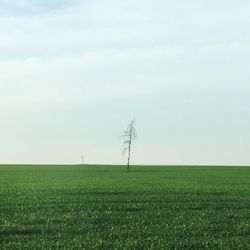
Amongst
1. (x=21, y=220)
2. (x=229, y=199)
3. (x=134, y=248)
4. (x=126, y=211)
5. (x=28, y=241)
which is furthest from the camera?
(x=229, y=199)

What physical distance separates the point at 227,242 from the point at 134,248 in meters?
3.60

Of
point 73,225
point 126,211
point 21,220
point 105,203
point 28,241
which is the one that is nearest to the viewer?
point 28,241

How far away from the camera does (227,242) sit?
2067 centimetres

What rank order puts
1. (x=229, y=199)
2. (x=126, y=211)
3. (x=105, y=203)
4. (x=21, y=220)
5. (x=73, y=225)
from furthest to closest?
(x=229, y=199), (x=105, y=203), (x=126, y=211), (x=21, y=220), (x=73, y=225)

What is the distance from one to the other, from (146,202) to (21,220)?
36.4 ft

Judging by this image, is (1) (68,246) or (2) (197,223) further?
(2) (197,223)

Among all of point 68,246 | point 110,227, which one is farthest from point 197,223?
point 68,246

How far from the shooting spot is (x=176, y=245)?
19.9m

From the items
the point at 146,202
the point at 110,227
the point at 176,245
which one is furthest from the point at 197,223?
the point at 146,202

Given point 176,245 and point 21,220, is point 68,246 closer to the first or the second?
point 176,245

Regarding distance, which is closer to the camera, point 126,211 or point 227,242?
point 227,242

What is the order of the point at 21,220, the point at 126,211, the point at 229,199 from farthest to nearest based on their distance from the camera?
the point at 229,199
the point at 126,211
the point at 21,220

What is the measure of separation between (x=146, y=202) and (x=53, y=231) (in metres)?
13.2

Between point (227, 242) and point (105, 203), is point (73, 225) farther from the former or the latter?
point (105, 203)
